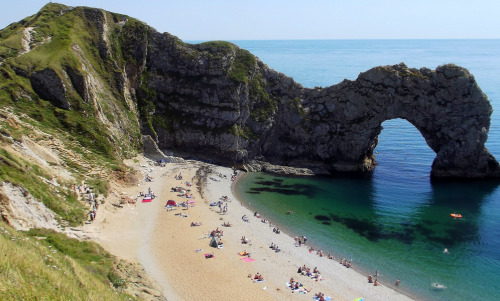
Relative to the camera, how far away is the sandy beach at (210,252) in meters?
34.4

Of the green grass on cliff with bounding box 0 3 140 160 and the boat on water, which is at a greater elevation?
the green grass on cliff with bounding box 0 3 140 160

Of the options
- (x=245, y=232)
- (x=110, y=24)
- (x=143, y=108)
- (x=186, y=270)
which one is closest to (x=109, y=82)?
(x=143, y=108)

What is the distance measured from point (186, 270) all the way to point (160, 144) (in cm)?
4327

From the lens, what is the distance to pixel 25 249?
2078cm

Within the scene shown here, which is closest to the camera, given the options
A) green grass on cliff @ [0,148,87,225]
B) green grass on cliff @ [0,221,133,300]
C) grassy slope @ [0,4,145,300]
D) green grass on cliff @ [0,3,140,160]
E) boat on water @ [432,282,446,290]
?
green grass on cliff @ [0,221,133,300]

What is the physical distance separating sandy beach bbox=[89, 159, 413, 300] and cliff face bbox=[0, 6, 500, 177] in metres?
22.0

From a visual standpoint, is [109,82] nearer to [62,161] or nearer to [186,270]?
[62,161]

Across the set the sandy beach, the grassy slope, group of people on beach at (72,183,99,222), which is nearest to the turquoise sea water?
the sandy beach

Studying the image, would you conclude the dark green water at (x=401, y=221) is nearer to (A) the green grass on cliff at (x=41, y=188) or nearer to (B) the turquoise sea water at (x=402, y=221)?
(B) the turquoise sea water at (x=402, y=221)

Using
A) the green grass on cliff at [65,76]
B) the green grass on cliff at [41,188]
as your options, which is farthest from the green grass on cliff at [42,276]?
the green grass on cliff at [65,76]

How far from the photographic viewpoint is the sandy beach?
3441cm

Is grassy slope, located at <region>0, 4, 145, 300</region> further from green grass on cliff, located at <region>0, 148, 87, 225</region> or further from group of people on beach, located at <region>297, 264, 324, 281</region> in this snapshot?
group of people on beach, located at <region>297, 264, 324, 281</region>

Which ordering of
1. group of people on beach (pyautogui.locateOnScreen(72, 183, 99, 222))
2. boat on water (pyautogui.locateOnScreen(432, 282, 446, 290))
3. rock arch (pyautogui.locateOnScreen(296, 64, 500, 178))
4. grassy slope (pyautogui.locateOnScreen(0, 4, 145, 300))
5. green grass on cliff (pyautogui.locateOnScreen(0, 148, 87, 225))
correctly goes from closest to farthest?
grassy slope (pyautogui.locateOnScreen(0, 4, 145, 300)) < green grass on cliff (pyautogui.locateOnScreen(0, 148, 87, 225)) < boat on water (pyautogui.locateOnScreen(432, 282, 446, 290)) < group of people on beach (pyautogui.locateOnScreen(72, 183, 99, 222)) < rock arch (pyautogui.locateOnScreen(296, 64, 500, 178))

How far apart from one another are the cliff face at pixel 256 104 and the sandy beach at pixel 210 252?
22.0m
